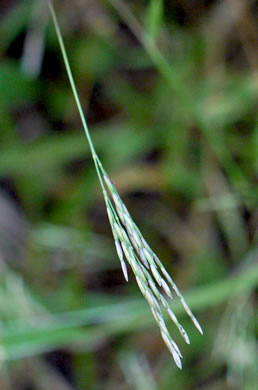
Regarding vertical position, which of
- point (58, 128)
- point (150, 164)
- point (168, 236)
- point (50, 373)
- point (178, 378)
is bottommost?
point (178, 378)

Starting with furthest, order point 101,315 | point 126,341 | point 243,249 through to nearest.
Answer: point 126,341 < point 243,249 < point 101,315

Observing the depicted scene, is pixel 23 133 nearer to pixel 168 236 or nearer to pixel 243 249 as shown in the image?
pixel 168 236

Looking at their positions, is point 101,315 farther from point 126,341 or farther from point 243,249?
point 243,249

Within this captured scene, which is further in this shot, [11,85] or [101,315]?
[11,85]

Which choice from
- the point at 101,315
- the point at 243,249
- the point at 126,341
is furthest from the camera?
the point at 126,341

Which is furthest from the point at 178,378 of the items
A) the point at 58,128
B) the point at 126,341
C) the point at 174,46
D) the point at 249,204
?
the point at 174,46

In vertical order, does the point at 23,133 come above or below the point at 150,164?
above

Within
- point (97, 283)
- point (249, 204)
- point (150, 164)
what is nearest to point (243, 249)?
point (249, 204)
